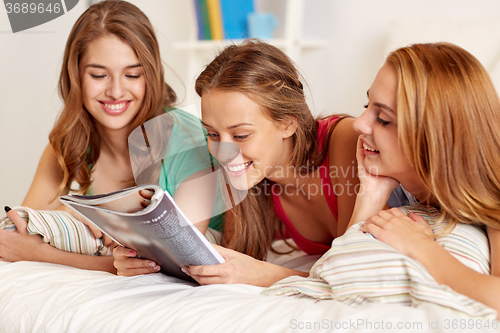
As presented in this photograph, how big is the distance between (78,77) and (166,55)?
117 cm

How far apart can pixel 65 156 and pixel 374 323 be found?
122 centimetres

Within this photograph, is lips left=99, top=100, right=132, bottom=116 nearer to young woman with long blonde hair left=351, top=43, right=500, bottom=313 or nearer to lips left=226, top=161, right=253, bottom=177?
lips left=226, top=161, right=253, bottom=177

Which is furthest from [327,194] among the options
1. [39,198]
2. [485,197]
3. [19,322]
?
[39,198]

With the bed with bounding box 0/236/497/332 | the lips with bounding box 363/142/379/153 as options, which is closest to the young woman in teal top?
the bed with bounding box 0/236/497/332

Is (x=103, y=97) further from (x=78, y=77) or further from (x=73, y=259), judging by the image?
(x=73, y=259)

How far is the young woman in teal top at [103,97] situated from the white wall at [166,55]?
0.51 meters

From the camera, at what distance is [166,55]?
2580mm

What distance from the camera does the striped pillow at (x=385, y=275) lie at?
29.2 inches

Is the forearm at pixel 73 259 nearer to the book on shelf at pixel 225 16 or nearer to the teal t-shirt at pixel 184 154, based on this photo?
the teal t-shirt at pixel 184 154

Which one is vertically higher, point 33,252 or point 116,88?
point 116,88

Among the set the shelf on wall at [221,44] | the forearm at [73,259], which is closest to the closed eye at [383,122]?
the forearm at [73,259]

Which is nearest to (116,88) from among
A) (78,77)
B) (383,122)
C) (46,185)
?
(78,77)

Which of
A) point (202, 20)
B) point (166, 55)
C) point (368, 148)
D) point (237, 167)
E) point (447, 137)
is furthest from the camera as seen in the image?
point (166, 55)

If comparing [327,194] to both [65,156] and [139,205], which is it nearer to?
[139,205]
